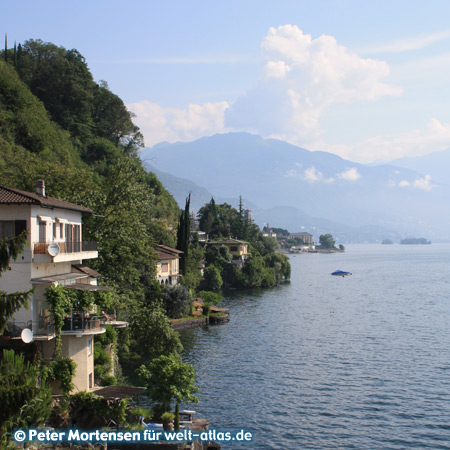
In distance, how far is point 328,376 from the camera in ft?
146

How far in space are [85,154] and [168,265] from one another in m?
30.6

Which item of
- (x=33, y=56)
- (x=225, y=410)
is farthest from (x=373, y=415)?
(x=33, y=56)

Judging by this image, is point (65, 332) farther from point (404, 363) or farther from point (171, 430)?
point (404, 363)

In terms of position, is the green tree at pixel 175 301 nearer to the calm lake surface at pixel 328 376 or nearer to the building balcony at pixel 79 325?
the calm lake surface at pixel 328 376

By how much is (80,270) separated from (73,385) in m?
7.42

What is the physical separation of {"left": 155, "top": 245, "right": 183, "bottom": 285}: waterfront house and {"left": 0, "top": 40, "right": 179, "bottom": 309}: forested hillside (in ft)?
9.71

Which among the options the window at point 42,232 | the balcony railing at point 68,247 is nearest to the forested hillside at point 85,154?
the balcony railing at point 68,247

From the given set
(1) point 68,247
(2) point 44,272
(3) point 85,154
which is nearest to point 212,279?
(3) point 85,154

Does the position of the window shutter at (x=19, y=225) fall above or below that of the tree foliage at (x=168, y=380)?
above

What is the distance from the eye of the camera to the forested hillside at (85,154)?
44406mm

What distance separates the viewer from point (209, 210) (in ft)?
542

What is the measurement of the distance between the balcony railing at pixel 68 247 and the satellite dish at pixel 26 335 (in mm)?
3551

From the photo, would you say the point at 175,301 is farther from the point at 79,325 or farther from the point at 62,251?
the point at 79,325

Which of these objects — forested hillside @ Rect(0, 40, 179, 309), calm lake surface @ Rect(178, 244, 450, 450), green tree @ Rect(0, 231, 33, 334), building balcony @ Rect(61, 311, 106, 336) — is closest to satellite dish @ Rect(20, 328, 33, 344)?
building balcony @ Rect(61, 311, 106, 336)
